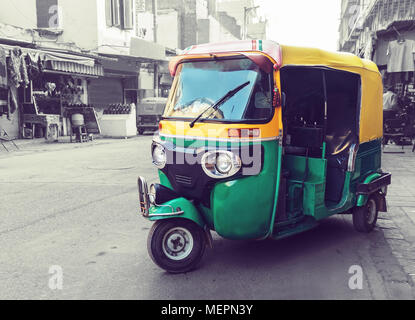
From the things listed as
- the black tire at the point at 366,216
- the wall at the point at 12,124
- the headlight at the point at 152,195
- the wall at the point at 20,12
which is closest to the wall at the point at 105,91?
the wall at the point at 20,12

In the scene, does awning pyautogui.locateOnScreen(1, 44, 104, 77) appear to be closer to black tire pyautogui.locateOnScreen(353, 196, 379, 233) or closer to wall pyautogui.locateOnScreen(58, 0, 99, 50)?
wall pyautogui.locateOnScreen(58, 0, 99, 50)

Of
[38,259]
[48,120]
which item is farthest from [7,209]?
[48,120]

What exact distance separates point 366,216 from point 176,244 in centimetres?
266

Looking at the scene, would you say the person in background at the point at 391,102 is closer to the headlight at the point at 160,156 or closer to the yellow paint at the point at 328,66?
the yellow paint at the point at 328,66

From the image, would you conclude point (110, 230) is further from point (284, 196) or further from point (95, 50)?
point (95, 50)

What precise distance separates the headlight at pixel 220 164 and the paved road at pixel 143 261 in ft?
3.11

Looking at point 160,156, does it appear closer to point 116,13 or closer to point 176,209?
point 176,209

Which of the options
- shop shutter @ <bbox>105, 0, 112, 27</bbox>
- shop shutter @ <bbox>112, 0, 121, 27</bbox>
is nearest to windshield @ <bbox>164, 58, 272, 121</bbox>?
shop shutter @ <bbox>105, 0, 112, 27</bbox>

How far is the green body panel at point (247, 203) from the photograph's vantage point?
405cm

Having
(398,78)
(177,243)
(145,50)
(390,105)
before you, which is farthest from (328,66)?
(145,50)

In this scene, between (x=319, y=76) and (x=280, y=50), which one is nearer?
(x=280, y=50)

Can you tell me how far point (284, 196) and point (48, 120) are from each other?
16234 millimetres
